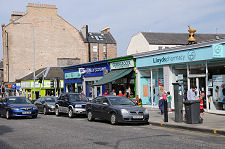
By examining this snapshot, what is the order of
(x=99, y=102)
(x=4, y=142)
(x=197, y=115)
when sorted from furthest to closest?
(x=99, y=102)
(x=197, y=115)
(x=4, y=142)

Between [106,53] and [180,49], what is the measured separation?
46324mm

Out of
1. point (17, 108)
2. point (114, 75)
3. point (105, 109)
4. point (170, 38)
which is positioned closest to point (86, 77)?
point (114, 75)

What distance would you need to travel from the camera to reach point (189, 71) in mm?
20359

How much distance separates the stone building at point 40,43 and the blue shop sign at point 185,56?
117ft

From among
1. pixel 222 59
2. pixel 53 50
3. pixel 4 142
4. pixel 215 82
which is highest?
pixel 53 50

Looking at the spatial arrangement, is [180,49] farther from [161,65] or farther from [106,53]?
[106,53]

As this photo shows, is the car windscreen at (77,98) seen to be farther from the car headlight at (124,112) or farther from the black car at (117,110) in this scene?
the car headlight at (124,112)

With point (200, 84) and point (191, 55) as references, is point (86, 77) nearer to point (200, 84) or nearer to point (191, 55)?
point (191, 55)

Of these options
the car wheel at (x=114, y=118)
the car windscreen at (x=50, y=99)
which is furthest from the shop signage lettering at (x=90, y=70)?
the car wheel at (x=114, y=118)

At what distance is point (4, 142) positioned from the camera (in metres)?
10.0

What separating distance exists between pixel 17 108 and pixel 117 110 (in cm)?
747

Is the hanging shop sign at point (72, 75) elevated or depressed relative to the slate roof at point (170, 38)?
depressed

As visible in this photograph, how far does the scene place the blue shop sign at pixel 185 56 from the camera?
1722 cm

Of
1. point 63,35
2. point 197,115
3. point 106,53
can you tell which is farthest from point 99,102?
point 106,53
